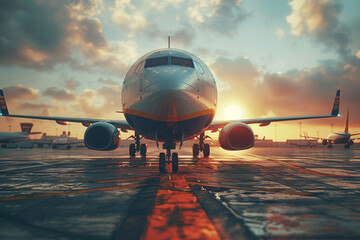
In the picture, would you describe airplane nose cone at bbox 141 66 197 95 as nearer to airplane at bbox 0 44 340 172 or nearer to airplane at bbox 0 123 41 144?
airplane at bbox 0 44 340 172

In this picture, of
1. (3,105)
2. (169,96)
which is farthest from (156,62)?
(3,105)

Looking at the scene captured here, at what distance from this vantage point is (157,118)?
768 cm

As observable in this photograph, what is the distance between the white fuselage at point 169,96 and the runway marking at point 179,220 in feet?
9.00

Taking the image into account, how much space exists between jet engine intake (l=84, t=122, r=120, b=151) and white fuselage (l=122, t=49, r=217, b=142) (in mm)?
1577

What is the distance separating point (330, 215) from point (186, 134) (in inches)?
221

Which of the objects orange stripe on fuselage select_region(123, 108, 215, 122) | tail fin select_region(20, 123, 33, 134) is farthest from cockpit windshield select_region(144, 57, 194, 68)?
tail fin select_region(20, 123, 33, 134)

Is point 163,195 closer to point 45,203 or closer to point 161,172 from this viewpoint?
point 45,203

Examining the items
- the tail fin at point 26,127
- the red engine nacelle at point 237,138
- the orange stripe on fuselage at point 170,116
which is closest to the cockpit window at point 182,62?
the orange stripe on fuselage at point 170,116

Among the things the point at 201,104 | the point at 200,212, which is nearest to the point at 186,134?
the point at 201,104

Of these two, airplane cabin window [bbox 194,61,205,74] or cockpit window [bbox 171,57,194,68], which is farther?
airplane cabin window [bbox 194,61,205,74]

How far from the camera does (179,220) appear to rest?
3.64m

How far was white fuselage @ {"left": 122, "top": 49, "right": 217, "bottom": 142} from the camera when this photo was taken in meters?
7.11

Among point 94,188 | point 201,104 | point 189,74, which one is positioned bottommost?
point 94,188

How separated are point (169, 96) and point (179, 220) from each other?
3903 millimetres
